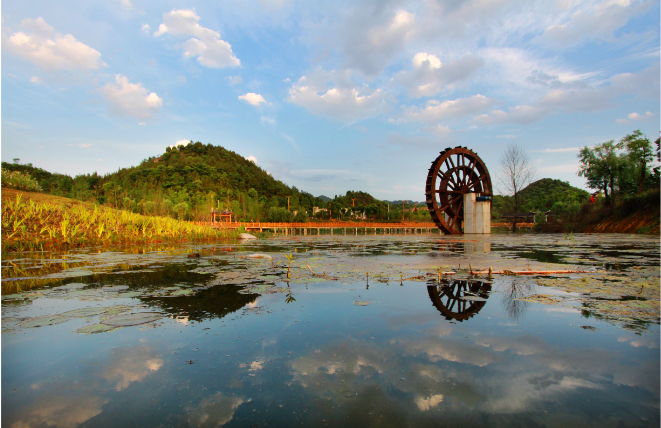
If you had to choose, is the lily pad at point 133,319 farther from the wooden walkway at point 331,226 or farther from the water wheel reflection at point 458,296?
the wooden walkway at point 331,226

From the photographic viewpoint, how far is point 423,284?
3.63m

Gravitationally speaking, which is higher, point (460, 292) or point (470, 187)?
point (470, 187)

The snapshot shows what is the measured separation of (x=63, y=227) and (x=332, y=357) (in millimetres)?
9036

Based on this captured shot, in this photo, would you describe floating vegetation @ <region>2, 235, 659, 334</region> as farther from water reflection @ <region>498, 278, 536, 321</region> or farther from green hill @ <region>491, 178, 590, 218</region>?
green hill @ <region>491, 178, 590, 218</region>

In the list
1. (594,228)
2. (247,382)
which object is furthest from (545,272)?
(594,228)

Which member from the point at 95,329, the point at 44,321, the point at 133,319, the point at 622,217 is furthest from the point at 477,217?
the point at 44,321

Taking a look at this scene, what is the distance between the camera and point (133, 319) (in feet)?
7.74

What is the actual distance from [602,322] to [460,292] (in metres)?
1.14

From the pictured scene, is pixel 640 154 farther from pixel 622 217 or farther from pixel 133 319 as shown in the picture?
pixel 133 319

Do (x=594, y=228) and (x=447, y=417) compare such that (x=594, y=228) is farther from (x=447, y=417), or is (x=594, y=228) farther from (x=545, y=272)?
(x=447, y=417)

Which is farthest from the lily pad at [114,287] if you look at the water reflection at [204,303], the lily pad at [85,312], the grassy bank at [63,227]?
the grassy bank at [63,227]

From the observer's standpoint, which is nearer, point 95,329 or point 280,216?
point 95,329

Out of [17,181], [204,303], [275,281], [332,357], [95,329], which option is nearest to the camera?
[332,357]

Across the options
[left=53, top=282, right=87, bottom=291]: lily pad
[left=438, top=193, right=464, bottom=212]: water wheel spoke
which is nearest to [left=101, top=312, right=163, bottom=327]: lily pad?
[left=53, top=282, right=87, bottom=291]: lily pad
